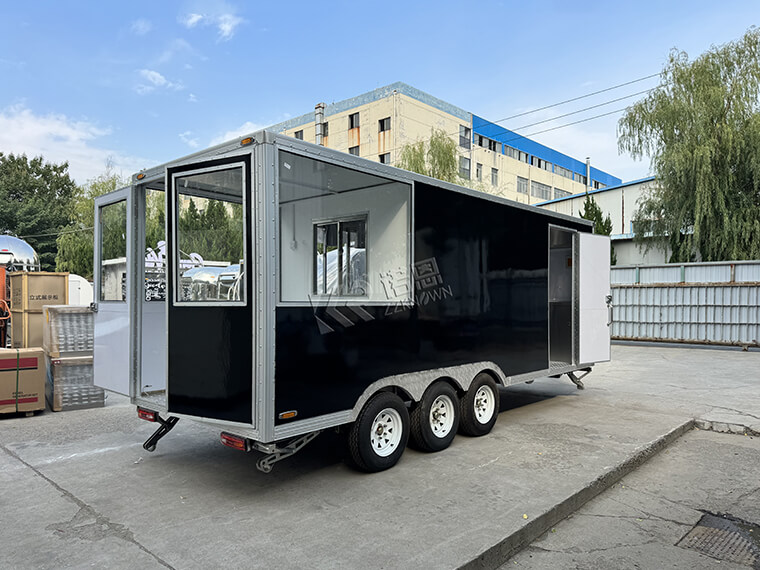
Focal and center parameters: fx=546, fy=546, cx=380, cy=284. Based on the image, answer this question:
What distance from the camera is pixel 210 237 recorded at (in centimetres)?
474

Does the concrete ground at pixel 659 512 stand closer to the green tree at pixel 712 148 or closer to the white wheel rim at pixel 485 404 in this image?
the white wheel rim at pixel 485 404

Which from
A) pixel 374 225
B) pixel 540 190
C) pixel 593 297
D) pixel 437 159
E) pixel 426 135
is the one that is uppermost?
pixel 426 135

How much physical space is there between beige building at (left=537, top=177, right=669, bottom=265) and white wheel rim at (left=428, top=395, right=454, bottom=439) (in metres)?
20.0

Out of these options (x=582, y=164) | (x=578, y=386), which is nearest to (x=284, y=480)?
(x=578, y=386)

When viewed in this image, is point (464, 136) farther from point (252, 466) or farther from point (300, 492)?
point (300, 492)

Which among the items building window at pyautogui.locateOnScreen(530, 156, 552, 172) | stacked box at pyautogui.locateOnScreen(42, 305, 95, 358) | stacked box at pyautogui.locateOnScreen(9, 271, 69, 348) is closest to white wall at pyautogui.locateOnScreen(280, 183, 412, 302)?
stacked box at pyautogui.locateOnScreen(42, 305, 95, 358)

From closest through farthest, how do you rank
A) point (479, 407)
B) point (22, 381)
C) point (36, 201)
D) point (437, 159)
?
point (479, 407) → point (22, 381) → point (437, 159) → point (36, 201)

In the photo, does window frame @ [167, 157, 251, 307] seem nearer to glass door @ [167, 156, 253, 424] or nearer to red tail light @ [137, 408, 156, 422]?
glass door @ [167, 156, 253, 424]

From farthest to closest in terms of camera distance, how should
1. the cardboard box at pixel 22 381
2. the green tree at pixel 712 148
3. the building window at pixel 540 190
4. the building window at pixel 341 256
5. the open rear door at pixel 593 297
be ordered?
the building window at pixel 540 190 → the green tree at pixel 712 148 → the open rear door at pixel 593 297 → the cardboard box at pixel 22 381 → the building window at pixel 341 256

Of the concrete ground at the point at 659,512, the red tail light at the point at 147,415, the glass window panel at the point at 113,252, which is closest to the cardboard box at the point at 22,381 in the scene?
the glass window panel at the point at 113,252

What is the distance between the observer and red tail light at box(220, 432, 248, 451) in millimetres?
4145

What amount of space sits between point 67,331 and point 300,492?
15.9 ft

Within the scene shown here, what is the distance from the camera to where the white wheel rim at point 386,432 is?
4.93 meters

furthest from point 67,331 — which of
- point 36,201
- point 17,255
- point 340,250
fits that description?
point 36,201
